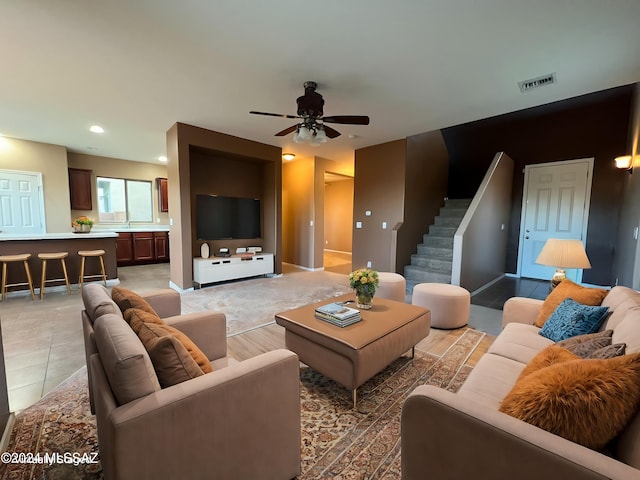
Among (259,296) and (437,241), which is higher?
(437,241)

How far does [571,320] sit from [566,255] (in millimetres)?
1107

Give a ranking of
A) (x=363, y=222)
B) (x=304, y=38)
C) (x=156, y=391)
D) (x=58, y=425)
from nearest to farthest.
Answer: (x=156, y=391), (x=58, y=425), (x=304, y=38), (x=363, y=222)

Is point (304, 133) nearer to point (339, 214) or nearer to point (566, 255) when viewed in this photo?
point (566, 255)

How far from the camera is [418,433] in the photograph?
1067 millimetres

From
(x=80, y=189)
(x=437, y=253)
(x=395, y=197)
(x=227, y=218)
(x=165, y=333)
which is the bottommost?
(x=437, y=253)

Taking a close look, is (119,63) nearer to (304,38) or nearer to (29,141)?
(304,38)

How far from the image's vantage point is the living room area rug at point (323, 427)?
1400mm

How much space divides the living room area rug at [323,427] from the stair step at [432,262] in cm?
289

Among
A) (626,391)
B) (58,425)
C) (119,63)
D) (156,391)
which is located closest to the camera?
(626,391)

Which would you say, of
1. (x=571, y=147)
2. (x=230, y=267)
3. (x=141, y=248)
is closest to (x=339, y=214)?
(x=230, y=267)

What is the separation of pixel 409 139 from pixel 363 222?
1.78 meters

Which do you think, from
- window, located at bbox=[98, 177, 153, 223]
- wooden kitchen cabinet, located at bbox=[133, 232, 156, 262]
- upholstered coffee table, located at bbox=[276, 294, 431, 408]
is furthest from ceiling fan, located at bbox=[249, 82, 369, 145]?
window, located at bbox=[98, 177, 153, 223]

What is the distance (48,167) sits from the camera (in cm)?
563

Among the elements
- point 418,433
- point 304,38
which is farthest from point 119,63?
point 418,433
